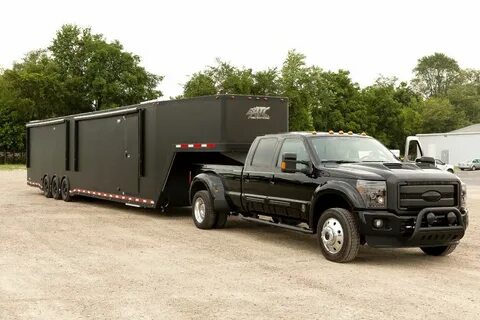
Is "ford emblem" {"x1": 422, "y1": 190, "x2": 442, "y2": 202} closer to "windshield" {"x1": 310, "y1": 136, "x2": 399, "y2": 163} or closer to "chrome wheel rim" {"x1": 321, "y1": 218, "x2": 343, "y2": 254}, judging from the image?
"chrome wheel rim" {"x1": 321, "y1": 218, "x2": 343, "y2": 254}

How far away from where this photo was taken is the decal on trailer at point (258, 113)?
45.5 ft

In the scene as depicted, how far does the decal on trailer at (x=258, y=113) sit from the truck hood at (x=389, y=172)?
471 centimetres

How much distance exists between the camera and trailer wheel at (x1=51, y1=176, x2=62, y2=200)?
67.2ft

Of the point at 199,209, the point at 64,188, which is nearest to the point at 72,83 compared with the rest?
the point at 64,188

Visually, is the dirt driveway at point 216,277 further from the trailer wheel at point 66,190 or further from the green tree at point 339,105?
the green tree at point 339,105

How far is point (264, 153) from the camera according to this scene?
36.6 ft

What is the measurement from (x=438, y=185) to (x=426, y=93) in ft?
402

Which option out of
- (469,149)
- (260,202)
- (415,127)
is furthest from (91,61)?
(260,202)

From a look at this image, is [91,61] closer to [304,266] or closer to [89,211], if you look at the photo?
[89,211]

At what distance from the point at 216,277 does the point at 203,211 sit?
480 cm

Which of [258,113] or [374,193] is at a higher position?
[258,113]

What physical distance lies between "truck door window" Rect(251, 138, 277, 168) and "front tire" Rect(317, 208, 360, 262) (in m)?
2.04

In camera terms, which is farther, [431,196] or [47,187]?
[47,187]

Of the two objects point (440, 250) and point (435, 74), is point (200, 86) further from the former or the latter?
point (435, 74)
